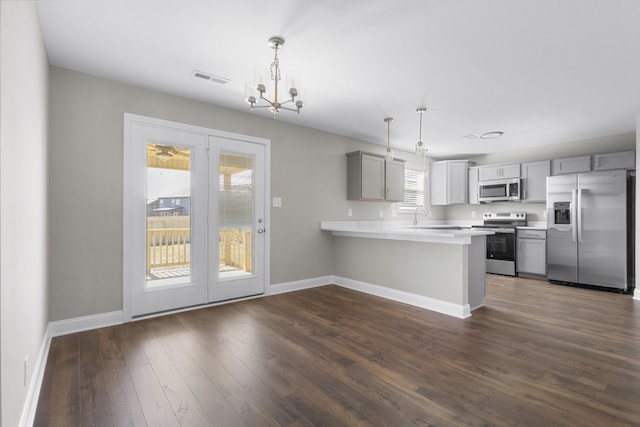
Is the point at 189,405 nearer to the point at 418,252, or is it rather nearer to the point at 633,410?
the point at 633,410

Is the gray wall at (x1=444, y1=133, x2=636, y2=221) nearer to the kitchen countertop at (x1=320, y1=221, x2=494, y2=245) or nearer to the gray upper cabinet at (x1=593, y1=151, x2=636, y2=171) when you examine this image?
the gray upper cabinet at (x1=593, y1=151, x2=636, y2=171)

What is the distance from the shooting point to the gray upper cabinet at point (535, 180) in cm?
568

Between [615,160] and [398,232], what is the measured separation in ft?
12.5

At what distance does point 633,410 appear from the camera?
1825 millimetres

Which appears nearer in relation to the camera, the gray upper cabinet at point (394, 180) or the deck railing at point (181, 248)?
the deck railing at point (181, 248)

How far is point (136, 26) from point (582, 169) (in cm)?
641

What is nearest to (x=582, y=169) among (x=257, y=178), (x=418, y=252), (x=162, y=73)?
(x=418, y=252)

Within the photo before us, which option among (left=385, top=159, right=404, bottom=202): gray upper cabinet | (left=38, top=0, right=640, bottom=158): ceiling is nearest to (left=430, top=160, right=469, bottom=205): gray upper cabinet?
(left=385, top=159, right=404, bottom=202): gray upper cabinet

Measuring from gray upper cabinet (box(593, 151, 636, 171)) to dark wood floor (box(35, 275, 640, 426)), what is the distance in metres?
2.43

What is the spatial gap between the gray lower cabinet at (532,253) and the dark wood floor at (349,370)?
1.92 metres

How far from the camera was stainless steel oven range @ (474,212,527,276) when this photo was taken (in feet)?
19.4

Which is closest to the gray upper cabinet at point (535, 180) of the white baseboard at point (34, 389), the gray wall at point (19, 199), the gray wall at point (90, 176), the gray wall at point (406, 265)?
the gray wall at point (406, 265)

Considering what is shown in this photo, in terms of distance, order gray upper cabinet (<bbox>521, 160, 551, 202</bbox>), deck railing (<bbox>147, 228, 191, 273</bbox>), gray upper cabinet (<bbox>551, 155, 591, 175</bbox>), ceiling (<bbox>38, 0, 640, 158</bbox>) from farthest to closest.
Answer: gray upper cabinet (<bbox>521, 160, 551, 202</bbox>)
gray upper cabinet (<bbox>551, 155, 591, 175</bbox>)
deck railing (<bbox>147, 228, 191, 273</bbox>)
ceiling (<bbox>38, 0, 640, 158</bbox>)

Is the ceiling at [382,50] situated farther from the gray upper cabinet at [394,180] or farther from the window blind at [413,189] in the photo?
the window blind at [413,189]
